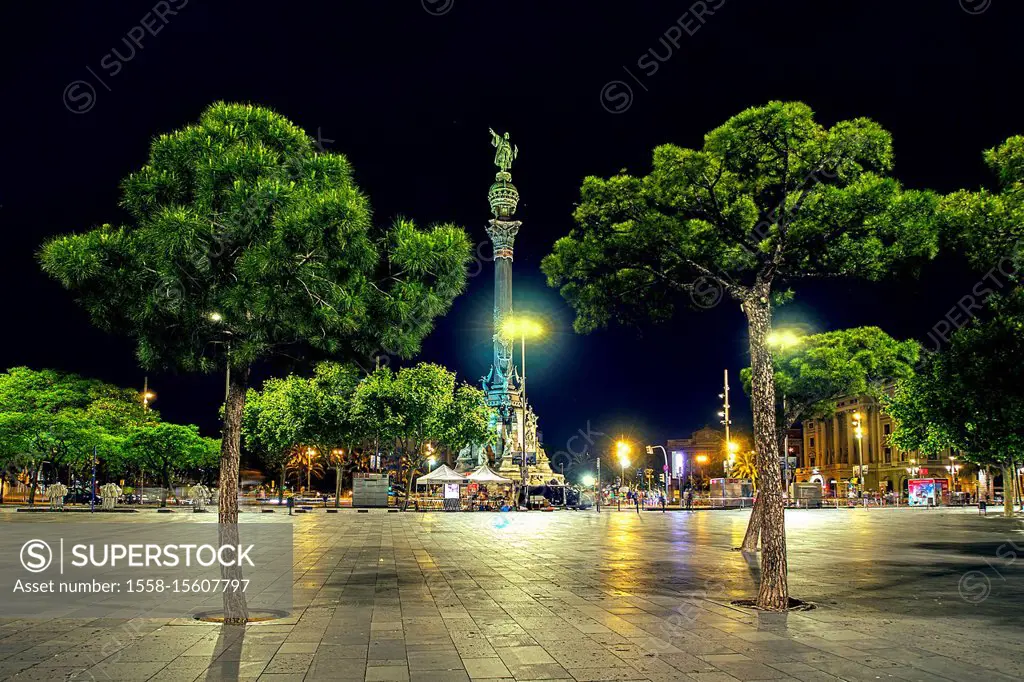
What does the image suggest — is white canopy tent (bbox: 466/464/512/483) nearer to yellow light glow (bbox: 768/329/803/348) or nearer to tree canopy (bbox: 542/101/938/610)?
yellow light glow (bbox: 768/329/803/348)

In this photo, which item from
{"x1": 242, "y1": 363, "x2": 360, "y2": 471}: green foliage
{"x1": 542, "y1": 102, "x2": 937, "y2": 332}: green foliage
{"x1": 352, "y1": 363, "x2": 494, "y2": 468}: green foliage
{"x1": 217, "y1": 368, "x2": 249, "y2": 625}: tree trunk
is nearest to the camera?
{"x1": 217, "y1": 368, "x2": 249, "y2": 625}: tree trunk

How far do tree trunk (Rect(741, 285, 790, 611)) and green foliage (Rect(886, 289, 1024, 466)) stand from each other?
7988mm

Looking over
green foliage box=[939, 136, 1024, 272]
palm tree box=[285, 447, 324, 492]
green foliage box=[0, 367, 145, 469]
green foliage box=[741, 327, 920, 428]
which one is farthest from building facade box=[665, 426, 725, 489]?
green foliage box=[939, 136, 1024, 272]

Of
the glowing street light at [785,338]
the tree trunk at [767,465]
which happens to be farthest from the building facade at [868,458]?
the tree trunk at [767,465]

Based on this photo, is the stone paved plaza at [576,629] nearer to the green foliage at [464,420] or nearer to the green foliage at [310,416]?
the green foliage at [310,416]

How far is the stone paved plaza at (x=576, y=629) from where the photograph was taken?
8.59 metres

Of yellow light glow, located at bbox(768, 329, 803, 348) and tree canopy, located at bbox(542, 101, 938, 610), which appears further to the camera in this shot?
yellow light glow, located at bbox(768, 329, 803, 348)

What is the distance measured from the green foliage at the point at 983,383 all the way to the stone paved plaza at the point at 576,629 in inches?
136

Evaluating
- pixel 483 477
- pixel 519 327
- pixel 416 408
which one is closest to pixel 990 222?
pixel 483 477

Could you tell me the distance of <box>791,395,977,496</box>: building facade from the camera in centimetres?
9612

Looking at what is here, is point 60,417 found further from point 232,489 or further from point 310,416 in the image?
point 232,489

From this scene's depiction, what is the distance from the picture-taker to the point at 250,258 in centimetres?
1049

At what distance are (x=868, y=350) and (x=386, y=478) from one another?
34.3 meters

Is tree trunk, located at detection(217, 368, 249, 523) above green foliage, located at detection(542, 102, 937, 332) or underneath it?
underneath
